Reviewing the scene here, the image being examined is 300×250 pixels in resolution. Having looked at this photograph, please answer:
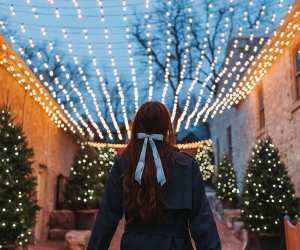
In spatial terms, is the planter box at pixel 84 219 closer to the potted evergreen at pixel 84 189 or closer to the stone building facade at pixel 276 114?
the potted evergreen at pixel 84 189

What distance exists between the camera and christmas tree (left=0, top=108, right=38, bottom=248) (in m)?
6.06

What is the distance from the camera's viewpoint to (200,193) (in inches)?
86.8

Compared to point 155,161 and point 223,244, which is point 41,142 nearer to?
point 223,244

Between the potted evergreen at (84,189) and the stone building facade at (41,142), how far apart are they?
61 centimetres

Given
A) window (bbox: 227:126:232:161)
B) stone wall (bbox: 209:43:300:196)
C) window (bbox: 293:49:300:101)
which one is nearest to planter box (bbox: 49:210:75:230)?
stone wall (bbox: 209:43:300:196)

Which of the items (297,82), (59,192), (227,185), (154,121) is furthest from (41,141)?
(154,121)

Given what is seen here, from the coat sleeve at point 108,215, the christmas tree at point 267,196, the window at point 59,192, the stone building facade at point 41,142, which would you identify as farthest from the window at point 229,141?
the coat sleeve at point 108,215

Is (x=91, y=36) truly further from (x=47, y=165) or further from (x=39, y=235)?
(x=39, y=235)

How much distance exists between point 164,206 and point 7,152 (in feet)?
15.9

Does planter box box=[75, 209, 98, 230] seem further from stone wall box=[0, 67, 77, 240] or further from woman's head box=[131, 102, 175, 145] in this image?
woman's head box=[131, 102, 175, 145]

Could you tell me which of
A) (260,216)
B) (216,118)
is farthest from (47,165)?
(216,118)

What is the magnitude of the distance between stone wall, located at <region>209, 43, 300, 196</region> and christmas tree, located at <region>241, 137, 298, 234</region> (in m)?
0.47

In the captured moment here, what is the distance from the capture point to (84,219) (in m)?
11.0

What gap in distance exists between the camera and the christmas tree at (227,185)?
1278 cm
